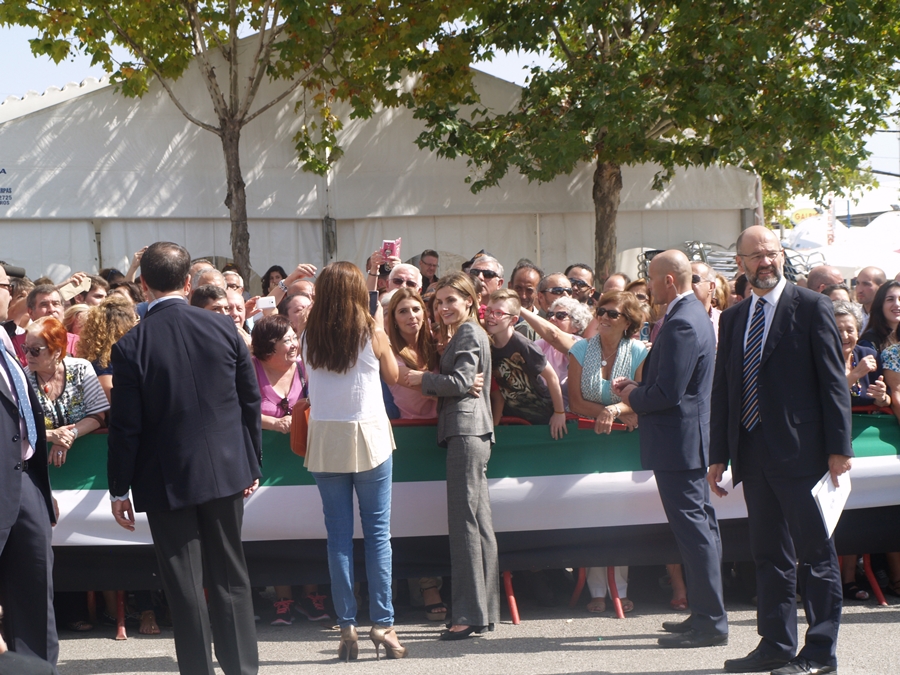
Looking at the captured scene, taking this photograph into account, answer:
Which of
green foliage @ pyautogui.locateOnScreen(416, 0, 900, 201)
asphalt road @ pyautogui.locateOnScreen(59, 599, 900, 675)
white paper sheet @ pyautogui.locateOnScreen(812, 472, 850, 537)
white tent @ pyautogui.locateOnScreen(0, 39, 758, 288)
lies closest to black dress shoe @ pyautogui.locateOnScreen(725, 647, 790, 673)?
asphalt road @ pyautogui.locateOnScreen(59, 599, 900, 675)

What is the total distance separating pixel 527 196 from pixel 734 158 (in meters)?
3.78

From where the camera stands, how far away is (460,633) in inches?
205

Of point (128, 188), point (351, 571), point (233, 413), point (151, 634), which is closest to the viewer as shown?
point (233, 413)

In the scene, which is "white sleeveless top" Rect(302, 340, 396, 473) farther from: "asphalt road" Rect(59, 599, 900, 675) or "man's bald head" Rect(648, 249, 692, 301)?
"man's bald head" Rect(648, 249, 692, 301)

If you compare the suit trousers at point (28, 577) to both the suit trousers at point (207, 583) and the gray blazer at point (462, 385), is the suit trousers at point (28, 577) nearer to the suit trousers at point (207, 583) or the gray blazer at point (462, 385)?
the suit trousers at point (207, 583)

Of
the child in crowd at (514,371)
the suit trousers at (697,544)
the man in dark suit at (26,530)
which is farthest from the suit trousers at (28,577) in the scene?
the suit trousers at (697,544)

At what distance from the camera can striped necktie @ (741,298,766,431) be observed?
15.3ft

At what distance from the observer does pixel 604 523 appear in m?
5.63

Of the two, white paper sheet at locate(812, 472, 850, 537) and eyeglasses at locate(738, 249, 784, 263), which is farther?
eyeglasses at locate(738, 249, 784, 263)

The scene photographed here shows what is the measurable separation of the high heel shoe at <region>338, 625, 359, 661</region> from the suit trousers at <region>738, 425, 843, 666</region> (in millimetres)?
1991

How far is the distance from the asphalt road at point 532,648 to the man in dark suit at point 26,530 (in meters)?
0.93

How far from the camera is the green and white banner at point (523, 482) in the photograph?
18.2 ft

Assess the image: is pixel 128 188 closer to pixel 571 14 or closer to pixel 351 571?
pixel 571 14

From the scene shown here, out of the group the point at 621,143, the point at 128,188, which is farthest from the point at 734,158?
the point at 128,188
